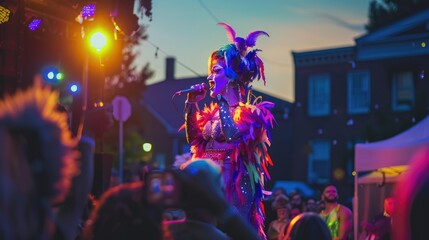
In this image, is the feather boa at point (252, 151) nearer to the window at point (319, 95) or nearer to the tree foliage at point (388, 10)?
the window at point (319, 95)

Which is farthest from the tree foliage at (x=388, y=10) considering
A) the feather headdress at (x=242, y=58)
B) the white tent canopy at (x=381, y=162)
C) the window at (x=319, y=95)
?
the feather headdress at (x=242, y=58)

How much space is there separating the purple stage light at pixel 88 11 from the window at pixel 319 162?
74.2 ft

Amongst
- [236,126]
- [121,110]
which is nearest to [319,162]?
[121,110]

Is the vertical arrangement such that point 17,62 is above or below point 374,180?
above

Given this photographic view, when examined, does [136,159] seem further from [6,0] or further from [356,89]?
[6,0]

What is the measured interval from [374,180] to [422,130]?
2.01 metres

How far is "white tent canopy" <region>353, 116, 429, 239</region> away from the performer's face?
3.46 m

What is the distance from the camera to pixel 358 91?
28672mm

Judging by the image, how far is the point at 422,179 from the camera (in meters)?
2.49

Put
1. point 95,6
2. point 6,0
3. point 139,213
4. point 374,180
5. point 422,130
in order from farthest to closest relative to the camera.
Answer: point 374,180 < point 422,130 < point 95,6 < point 6,0 < point 139,213

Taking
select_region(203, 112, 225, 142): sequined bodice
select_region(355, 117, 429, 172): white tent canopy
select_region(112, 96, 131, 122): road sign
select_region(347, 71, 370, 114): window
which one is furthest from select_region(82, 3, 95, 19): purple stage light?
select_region(347, 71, 370, 114): window

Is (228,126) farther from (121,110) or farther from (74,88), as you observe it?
(121,110)

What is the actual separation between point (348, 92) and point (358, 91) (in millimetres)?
418

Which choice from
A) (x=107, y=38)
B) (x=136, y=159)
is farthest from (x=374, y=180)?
(x=136, y=159)
